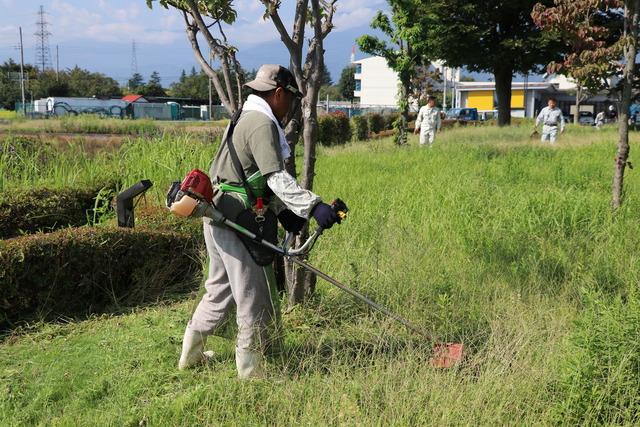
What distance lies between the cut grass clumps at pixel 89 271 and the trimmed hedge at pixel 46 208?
39.7 inches

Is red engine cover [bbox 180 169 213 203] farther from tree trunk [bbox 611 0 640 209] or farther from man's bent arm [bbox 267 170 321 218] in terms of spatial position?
tree trunk [bbox 611 0 640 209]

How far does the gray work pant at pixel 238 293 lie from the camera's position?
314cm

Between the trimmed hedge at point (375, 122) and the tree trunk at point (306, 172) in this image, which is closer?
the tree trunk at point (306, 172)

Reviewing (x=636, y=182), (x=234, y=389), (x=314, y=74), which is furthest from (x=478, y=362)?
(x=636, y=182)

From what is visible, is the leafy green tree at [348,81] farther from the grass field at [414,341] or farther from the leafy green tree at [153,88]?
A: the grass field at [414,341]

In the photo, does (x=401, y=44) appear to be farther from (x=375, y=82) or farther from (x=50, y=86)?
(x=375, y=82)

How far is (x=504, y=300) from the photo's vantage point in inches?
160

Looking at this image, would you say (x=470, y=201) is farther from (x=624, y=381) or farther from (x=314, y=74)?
(x=624, y=381)

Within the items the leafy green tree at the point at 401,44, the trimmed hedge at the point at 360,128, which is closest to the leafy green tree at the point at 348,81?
the trimmed hedge at the point at 360,128

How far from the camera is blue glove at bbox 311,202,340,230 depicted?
2838 mm

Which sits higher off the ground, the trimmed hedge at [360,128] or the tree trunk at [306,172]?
the trimmed hedge at [360,128]

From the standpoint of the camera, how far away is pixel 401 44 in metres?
17.5

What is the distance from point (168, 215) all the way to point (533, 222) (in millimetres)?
3384

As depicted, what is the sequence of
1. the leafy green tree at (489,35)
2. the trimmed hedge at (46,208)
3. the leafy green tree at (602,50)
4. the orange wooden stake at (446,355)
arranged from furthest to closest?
A: the leafy green tree at (489,35) → the leafy green tree at (602,50) → the trimmed hedge at (46,208) → the orange wooden stake at (446,355)
